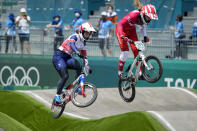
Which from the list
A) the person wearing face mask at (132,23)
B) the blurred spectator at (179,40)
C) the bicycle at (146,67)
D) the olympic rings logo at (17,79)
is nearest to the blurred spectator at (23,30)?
the olympic rings logo at (17,79)

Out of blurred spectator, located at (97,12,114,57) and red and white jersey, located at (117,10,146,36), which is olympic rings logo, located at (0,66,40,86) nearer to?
blurred spectator, located at (97,12,114,57)

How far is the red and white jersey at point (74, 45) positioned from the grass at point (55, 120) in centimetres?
176

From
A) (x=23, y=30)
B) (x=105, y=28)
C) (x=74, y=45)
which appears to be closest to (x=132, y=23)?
(x=74, y=45)

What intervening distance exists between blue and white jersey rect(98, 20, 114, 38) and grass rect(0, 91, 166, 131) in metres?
4.96

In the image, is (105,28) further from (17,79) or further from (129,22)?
(129,22)

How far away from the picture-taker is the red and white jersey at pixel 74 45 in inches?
485

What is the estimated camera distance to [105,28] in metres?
19.0

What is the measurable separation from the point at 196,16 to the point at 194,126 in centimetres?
1075

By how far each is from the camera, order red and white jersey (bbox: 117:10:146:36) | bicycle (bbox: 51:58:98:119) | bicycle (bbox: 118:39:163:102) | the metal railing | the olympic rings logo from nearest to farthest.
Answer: bicycle (bbox: 51:58:98:119) → bicycle (bbox: 118:39:163:102) → red and white jersey (bbox: 117:10:146:36) → the metal railing → the olympic rings logo

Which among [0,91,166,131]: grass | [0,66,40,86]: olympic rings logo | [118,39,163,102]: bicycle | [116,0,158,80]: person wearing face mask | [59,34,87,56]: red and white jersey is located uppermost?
[116,0,158,80]: person wearing face mask

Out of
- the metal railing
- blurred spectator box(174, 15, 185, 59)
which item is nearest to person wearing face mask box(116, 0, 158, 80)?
the metal railing

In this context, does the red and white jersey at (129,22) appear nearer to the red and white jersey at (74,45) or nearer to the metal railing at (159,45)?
the red and white jersey at (74,45)

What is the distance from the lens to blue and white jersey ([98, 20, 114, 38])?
18922 mm

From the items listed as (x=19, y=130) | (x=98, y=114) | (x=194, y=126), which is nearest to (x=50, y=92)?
(x=98, y=114)
